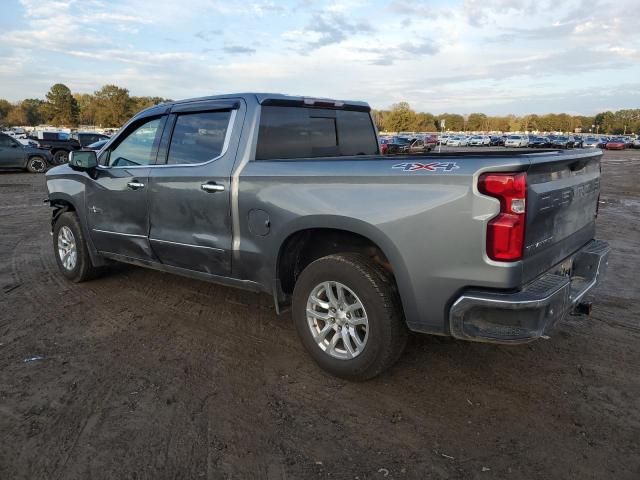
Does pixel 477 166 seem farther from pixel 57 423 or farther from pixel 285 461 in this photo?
pixel 57 423

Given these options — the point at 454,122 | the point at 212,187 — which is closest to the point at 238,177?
the point at 212,187

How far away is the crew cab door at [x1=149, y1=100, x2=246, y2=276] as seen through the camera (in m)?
4.04

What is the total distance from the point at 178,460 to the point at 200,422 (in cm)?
36

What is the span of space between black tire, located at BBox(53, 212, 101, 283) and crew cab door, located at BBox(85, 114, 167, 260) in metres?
0.33

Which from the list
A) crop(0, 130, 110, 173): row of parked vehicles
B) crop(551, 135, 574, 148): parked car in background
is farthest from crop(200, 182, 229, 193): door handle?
crop(551, 135, 574, 148): parked car in background

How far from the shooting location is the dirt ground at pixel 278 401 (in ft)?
8.89

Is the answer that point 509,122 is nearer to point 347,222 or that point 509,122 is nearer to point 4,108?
point 4,108

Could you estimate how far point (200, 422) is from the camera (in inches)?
121

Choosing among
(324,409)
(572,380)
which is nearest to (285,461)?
(324,409)

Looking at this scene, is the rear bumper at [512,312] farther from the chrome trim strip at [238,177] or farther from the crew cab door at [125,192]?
the crew cab door at [125,192]

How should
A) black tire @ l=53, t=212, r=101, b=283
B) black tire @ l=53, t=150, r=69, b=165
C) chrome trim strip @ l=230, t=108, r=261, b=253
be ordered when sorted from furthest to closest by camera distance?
black tire @ l=53, t=150, r=69, b=165 < black tire @ l=53, t=212, r=101, b=283 < chrome trim strip @ l=230, t=108, r=261, b=253

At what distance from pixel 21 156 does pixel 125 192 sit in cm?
1915

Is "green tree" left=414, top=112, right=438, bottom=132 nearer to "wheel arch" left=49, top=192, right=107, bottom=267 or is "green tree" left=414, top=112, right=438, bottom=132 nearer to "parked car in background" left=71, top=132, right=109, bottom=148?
"parked car in background" left=71, top=132, right=109, bottom=148

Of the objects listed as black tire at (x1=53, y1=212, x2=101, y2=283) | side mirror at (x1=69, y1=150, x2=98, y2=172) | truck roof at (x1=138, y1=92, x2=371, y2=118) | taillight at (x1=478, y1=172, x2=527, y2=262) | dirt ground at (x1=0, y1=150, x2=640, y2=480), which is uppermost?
truck roof at (x1=138, y1=92, x2=371, y2=118)
